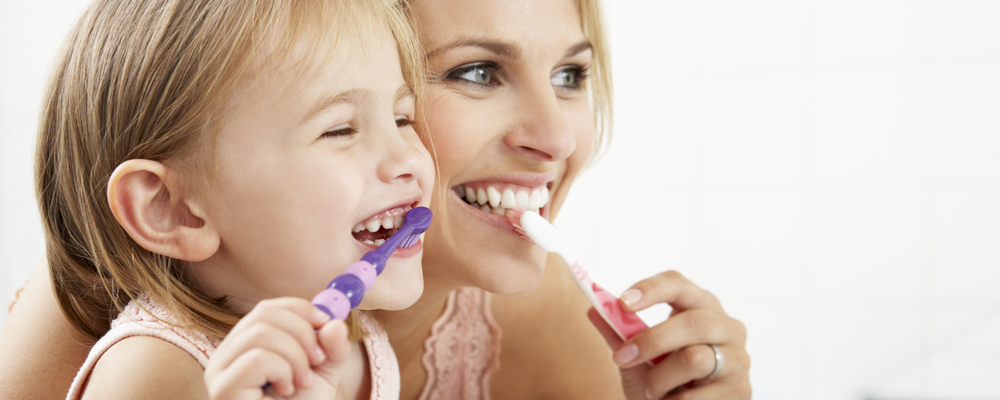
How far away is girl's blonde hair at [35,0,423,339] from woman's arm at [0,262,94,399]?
Answer: 102 mm

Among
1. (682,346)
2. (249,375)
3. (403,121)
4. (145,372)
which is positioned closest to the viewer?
(249,375)

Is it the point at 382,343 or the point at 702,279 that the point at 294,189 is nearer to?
the point at 382,343

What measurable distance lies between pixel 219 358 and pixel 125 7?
0.36 metres

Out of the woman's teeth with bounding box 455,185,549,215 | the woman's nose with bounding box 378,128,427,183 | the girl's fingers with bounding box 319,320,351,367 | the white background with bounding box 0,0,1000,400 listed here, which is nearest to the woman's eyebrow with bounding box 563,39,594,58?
the woman's teeth with bounding box 455,185,549,215

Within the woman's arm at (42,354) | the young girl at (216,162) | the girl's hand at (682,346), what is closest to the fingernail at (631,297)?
the girl's hand at (682,346)

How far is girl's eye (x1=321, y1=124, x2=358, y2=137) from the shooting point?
0.65 metres

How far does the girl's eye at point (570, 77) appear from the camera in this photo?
2.98ft

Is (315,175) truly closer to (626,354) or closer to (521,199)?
(521,199)

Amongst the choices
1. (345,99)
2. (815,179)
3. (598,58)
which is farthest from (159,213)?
(815,179)

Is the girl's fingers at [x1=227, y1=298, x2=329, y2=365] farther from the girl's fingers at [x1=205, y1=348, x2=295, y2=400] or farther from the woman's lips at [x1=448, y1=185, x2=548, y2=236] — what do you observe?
the woman's lips at [x1=448, y1=185, x2=548, y2=236]

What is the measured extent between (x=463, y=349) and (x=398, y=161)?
1.66ft

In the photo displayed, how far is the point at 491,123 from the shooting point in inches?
31.4

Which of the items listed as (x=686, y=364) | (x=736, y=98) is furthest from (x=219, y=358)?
(x=736, y=98)

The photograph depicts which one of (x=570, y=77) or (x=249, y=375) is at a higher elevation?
(x=570, y=77)
